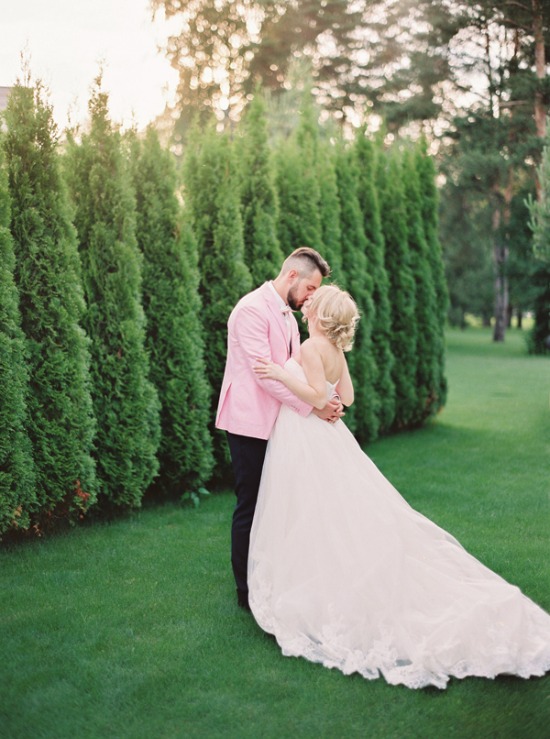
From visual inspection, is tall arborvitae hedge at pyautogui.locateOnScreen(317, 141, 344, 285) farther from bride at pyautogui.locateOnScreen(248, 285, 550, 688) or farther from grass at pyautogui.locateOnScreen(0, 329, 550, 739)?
bride at pyautogui.locateOnScreen(248, 285, 550, 688)

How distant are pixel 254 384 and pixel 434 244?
24.1 feet

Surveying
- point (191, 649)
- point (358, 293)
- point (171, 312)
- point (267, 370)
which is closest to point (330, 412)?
point (267, 370)

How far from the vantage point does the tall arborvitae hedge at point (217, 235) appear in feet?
23.4

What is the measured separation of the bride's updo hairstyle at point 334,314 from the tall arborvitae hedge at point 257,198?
3.48 meters

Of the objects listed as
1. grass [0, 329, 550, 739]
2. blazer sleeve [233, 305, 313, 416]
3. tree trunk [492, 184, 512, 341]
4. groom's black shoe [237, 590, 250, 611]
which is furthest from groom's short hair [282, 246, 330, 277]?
tree trunk [492, 184, 512, 341]

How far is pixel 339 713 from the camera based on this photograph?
3.18 m

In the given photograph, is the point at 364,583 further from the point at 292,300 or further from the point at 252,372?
the point at 292,300

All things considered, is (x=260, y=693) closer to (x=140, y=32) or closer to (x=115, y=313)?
(x=115, y=313)

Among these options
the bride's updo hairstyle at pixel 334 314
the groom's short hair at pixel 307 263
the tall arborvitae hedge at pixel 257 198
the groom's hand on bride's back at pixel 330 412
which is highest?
the tall arborvitae hedge at pixel 257 198

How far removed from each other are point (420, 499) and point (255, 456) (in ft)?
9.67

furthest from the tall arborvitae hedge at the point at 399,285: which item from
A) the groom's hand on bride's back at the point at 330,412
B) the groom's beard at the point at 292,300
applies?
the groom's hand on bride's back at the point at 330,412

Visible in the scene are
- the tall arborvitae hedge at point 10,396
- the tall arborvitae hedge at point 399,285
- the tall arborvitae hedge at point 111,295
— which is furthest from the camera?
the tall arborvitae hedge at point 399,285

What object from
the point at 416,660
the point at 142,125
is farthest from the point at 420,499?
the point at 142,125

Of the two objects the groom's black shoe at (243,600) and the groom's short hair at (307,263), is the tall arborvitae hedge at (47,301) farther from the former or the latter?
the groom's short hair at (307,263)
